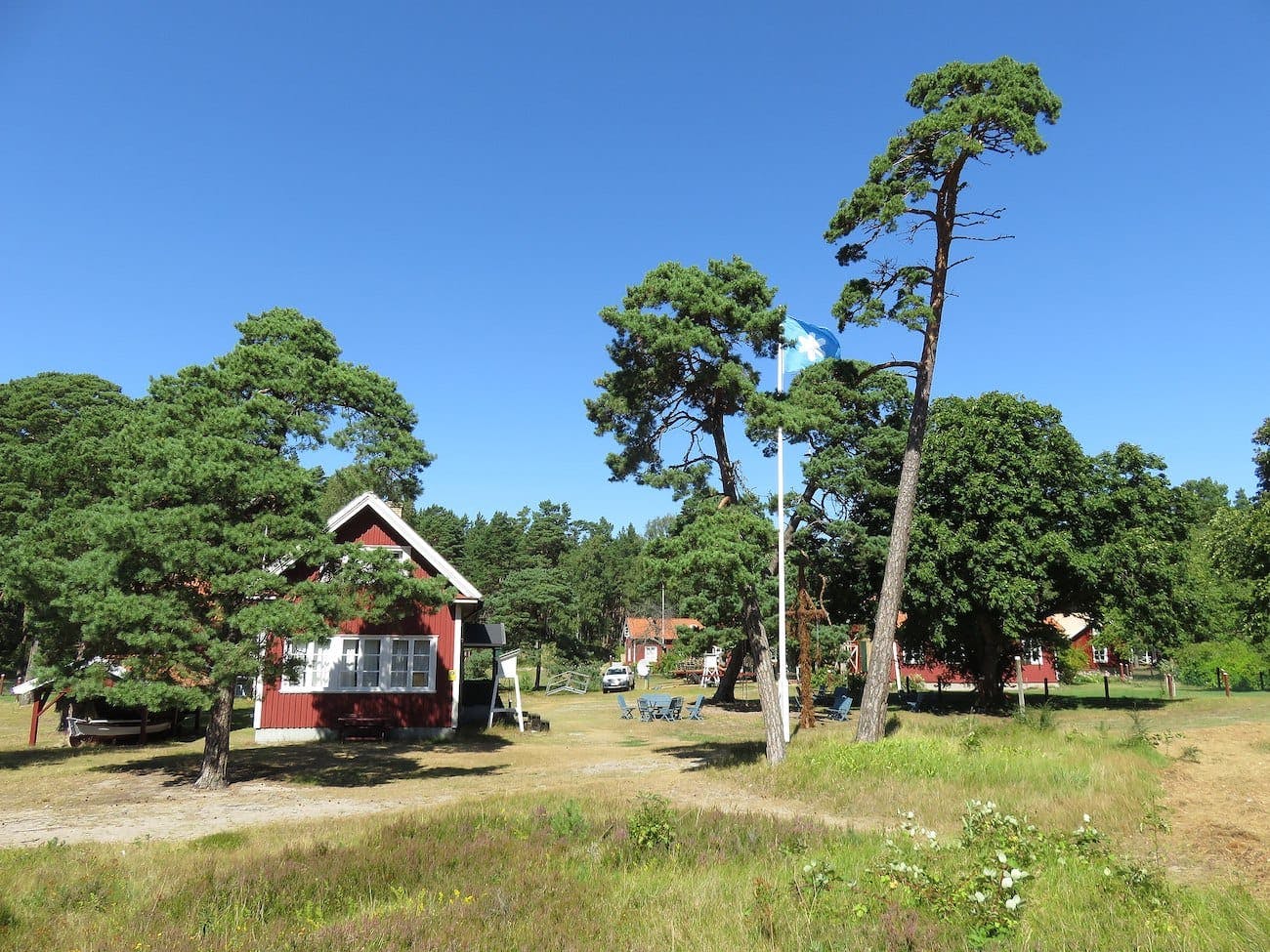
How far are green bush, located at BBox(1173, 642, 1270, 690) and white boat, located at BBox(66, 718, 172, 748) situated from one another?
157ft

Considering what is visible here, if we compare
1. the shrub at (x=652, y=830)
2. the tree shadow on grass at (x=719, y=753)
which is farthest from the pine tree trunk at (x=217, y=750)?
the shrub at (x=652, y=830)

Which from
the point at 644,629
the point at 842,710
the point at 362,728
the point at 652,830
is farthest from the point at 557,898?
the point at 644,629

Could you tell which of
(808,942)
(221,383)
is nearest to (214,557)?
(221,383)

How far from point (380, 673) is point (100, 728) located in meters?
8.16

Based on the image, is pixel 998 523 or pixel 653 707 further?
pixel 653 707

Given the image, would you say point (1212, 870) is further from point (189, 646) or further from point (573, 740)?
point (573, 740)

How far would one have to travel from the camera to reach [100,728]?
2273 centimetres

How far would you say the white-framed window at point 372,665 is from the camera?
2345 centimetres

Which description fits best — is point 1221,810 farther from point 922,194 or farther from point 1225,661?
point 1225,661

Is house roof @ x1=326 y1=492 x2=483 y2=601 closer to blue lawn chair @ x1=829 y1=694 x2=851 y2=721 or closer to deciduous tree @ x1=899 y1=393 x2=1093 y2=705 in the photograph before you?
blue lawn chair @ x1=829 y1=694 x2=851 y2=721

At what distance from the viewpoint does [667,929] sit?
19.8ft

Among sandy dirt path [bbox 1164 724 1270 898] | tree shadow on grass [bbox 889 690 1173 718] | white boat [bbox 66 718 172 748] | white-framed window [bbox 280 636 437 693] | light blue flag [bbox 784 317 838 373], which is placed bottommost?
tree shadow on grass [bbox 889 690 1173 718]

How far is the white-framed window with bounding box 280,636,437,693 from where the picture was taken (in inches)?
923

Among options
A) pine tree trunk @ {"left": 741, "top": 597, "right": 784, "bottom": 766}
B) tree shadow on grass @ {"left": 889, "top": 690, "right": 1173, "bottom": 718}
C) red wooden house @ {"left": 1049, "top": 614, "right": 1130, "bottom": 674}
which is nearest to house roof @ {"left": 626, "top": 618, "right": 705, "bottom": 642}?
red wooden house @ {"left": 1049, "top": 614, "right": 1130, "bottom": 674}
